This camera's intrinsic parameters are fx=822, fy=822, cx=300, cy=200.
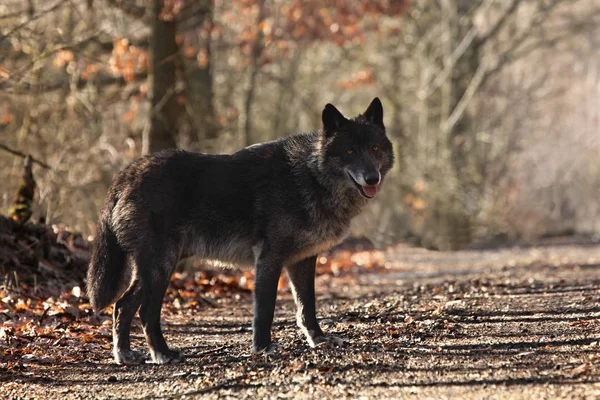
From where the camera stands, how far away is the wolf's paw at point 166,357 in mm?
6870

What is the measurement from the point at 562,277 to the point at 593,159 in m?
27.0

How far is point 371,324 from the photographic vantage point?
Result: 806 cm

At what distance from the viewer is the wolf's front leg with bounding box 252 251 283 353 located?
271 inches

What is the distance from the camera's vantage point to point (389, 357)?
629 cm

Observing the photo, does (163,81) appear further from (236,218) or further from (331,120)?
(236,218)

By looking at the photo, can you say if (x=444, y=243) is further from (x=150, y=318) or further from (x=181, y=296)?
(x=150, y=318)

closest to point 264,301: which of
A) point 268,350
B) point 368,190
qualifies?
point 268,350

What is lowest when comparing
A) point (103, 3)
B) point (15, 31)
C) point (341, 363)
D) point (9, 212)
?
point (341, 363)

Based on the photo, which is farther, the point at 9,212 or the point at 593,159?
the point at 593,159

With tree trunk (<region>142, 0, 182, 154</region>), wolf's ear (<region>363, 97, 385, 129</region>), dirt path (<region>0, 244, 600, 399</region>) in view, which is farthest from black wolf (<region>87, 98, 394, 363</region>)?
tree trunk (<region>142, 0, 182, 154</region>)

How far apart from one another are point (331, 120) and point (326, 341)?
1977mm

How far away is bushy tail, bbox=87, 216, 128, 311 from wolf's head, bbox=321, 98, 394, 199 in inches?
77.9

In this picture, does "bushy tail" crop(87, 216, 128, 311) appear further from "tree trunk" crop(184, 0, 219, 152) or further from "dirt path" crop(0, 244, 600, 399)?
"tree trunk" crop(184, 0, 219, 152)

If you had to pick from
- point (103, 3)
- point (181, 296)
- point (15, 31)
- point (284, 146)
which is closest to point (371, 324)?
point (284, 146)
